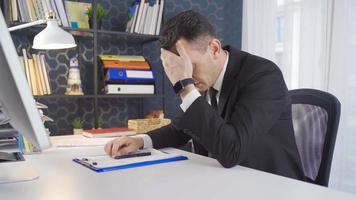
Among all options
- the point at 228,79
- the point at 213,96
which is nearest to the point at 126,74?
the point at 213,96

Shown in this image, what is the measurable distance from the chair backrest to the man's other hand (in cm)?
62

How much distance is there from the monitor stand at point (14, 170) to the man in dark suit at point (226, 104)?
28cm

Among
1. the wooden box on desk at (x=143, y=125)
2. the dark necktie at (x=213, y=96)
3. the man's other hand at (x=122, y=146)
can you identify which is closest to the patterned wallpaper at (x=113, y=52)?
the wooden box on desk at (x=143, y=125)

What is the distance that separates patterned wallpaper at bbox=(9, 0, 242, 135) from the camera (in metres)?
2.62

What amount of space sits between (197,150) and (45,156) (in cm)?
56

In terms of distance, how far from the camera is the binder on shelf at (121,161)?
1011 mm

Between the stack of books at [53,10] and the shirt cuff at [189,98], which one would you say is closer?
the shirt cuff at [189,98]

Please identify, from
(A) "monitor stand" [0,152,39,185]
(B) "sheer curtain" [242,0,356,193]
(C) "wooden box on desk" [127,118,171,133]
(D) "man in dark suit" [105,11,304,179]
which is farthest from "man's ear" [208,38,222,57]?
(B) "sheer curtain" [242,0,356,193]

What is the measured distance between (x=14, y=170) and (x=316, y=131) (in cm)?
102

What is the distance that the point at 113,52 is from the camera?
283cm

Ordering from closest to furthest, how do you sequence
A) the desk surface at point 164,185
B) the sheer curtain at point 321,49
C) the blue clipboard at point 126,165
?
the desk surface at point 164,185 < the blue clipboard at point 126,165 < the sheer curtain at point 321,49

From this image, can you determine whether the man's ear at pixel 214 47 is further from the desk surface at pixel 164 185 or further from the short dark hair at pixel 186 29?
the desk surface at pixel 164 185

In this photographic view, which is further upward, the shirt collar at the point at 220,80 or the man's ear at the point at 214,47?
the man's ear at the point at 214,47

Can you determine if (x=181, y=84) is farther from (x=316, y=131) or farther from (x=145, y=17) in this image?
(x=145, y=17)
